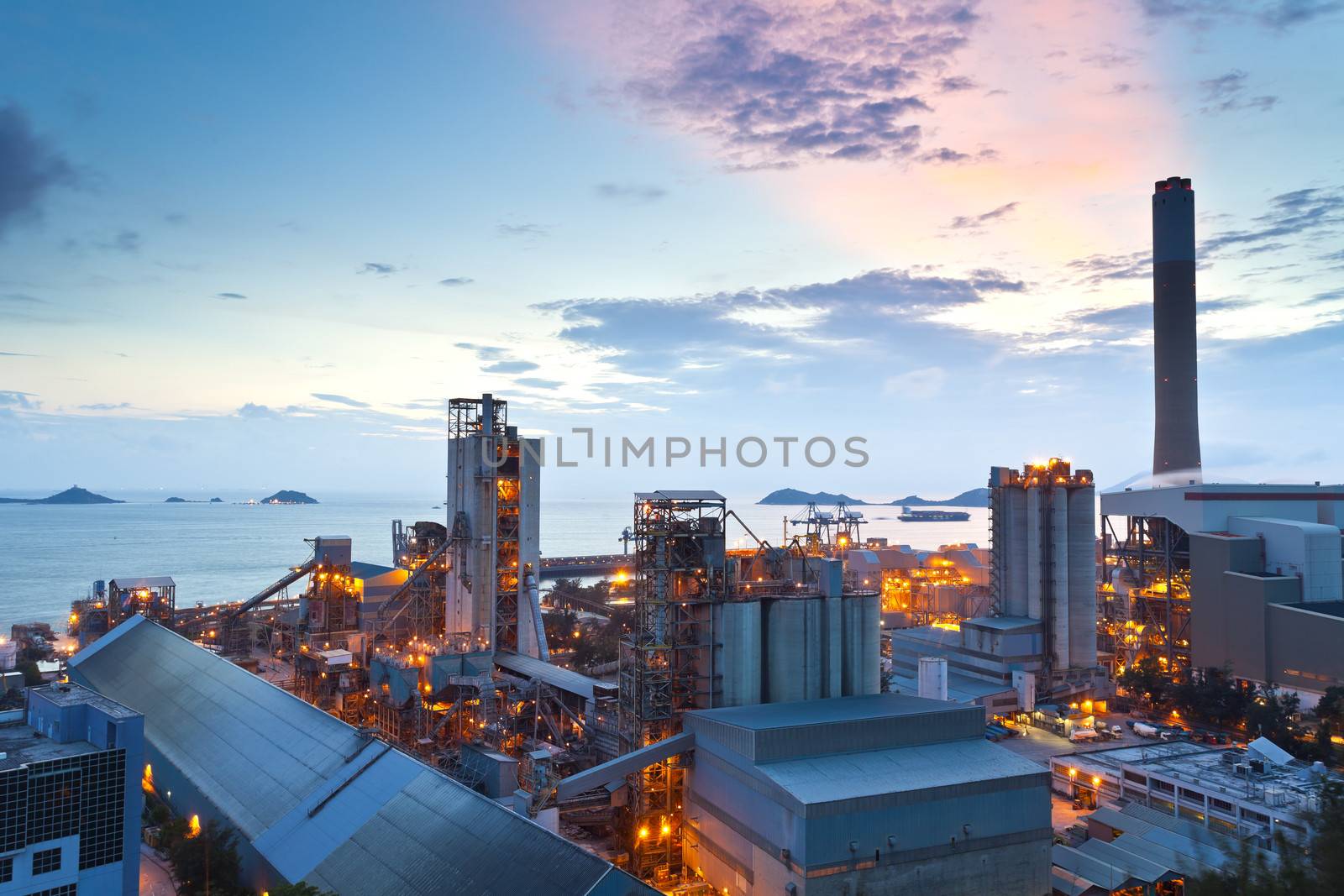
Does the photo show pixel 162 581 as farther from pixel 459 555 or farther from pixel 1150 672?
pixel 1150 672

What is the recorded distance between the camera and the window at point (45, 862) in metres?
19.9

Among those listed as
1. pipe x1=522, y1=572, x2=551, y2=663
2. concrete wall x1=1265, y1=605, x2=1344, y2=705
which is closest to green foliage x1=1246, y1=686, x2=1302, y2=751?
concrete wall x1=1265, y1=605, x2=1344, y2=705

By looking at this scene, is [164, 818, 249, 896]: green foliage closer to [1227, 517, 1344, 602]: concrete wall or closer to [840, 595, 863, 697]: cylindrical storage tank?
[840, 595, 863, 697]: cylindrical storage tank

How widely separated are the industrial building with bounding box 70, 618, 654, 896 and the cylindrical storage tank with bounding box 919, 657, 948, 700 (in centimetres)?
2713

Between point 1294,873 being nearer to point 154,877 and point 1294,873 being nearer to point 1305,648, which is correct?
point 154,877

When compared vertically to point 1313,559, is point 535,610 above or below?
below

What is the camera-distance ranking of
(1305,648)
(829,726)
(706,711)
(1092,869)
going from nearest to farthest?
(829,726) < (1092,869) < (706,711) < (1305,648)

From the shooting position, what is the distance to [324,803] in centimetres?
2400

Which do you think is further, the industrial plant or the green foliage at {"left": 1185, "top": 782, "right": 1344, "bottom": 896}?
the industrial plant

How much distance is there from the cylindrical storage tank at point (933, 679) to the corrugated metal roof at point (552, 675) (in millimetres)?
16712

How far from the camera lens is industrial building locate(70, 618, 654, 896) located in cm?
1814

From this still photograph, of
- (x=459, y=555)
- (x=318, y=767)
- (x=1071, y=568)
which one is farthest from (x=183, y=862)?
(x=1071, y=568)

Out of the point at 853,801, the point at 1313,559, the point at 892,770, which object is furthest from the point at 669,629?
the point at 1313,559

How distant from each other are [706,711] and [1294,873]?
1759 centimetres
